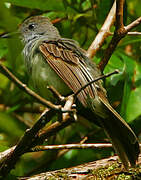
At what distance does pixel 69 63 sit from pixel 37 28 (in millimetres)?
1129

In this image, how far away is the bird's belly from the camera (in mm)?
2893

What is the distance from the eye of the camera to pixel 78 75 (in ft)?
9.00

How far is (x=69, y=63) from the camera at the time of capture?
289 cm

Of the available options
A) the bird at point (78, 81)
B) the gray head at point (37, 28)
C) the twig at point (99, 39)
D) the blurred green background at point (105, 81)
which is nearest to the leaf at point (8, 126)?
the bird at point (78, 81)

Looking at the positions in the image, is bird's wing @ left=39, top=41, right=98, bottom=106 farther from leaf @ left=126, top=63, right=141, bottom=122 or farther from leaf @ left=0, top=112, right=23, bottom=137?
leaf @ left=0, top=112, right=23, bottom=137

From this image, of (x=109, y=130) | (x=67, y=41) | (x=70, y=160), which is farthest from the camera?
(x=70, y=160)

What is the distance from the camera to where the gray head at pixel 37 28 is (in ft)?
12.1

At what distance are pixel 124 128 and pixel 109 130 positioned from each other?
0.23m

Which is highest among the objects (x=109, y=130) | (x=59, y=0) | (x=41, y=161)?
(x=59, y=0)

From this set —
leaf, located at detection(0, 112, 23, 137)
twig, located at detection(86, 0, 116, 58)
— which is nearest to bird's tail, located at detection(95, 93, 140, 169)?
twig, located at detection(86, 0, 116, 58)

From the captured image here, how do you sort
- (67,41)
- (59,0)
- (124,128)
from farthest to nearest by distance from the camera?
(59,0), (67,41), (124,128)

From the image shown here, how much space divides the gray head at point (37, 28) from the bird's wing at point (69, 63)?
0.59m

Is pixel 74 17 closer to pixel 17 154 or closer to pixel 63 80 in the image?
pixel 63 80

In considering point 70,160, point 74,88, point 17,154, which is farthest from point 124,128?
point 70,160
